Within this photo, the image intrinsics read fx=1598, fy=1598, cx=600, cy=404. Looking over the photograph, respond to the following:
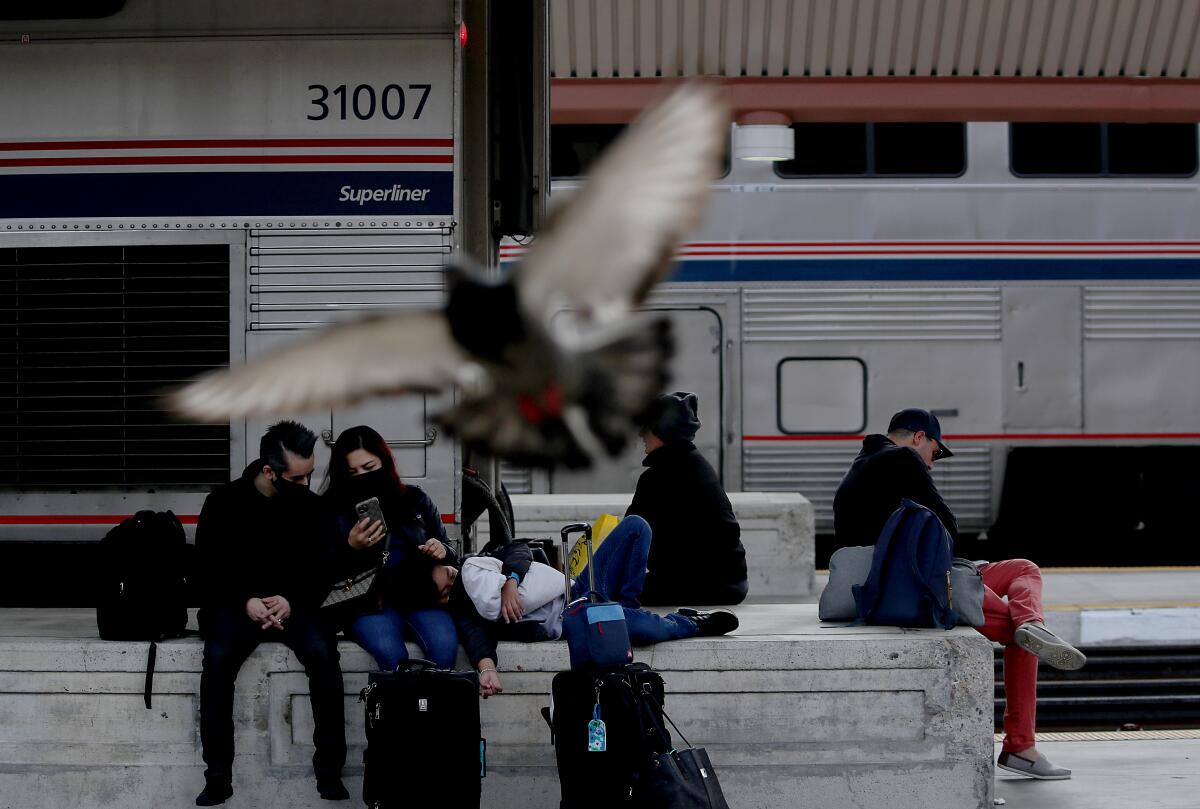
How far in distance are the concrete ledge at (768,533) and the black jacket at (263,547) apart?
14.6ft

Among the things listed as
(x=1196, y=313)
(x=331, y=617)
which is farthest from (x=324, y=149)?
(x=1196, y=313)

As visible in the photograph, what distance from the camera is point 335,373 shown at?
6.48 feet

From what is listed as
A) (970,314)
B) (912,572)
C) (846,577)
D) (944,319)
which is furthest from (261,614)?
(970,314)

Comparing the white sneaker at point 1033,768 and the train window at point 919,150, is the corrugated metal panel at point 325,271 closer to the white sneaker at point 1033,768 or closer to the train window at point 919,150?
the white sneaker at point 1033,768

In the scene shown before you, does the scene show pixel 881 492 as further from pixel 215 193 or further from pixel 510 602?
pixel 215 193

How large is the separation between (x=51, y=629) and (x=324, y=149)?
2420 mm

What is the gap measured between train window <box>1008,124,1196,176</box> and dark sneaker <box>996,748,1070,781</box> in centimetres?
702

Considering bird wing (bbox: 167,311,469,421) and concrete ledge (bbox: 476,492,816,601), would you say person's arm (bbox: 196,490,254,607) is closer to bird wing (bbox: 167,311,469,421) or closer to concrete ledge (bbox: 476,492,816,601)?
bird wing (bbox: 167,311,469,421)

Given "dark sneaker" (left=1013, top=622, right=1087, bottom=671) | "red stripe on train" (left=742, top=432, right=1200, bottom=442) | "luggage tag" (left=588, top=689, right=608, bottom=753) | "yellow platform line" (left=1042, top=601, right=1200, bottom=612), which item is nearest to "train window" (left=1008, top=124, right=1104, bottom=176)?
"red stripe on train" (left=742, top=432, right=1200, bottom=442)

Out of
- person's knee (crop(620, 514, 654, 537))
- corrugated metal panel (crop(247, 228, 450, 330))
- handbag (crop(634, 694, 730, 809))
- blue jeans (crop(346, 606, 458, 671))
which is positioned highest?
corrugated metal panel (crop(247, 228, 450, 330))

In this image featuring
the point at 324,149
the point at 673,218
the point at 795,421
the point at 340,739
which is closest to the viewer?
the point at 673,218

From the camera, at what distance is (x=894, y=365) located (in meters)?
12.7

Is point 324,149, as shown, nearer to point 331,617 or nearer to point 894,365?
point 331,617

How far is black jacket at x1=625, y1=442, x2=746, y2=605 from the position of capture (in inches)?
290
